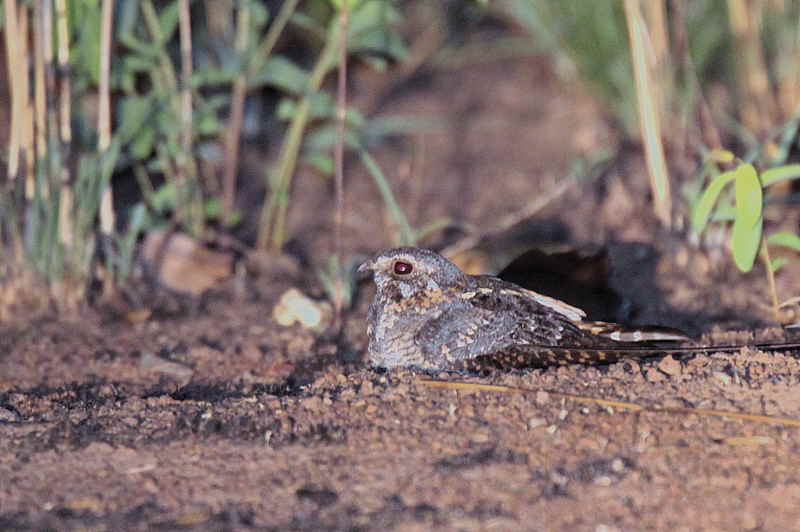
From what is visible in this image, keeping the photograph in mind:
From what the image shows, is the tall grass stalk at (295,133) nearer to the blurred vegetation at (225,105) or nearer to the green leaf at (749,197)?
the blurred vegetation at (225,105)

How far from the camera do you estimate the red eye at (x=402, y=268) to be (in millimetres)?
3537

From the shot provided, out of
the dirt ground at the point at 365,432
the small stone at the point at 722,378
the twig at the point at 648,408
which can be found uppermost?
the small stone at the point at 722,378

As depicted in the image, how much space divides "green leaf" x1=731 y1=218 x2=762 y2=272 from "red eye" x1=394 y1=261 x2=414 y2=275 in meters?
1.05

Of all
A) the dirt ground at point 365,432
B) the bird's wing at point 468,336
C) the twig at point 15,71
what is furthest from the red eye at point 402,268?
the twig at point 15,71

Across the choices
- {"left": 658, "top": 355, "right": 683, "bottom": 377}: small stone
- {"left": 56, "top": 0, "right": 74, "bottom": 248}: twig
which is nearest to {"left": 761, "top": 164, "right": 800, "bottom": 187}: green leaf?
{"left": 658, "top": 355, "right": 683, "bottom": 377}: small stone

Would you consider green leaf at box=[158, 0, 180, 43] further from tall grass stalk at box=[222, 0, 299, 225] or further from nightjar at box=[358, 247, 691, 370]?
nightjar at box=[358, 247, 691, 370]

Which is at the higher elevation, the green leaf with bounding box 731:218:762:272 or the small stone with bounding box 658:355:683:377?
the green leaf with bounding box 731:218:762:272

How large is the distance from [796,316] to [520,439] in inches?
63.3

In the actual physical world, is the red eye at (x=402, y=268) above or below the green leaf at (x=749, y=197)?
below

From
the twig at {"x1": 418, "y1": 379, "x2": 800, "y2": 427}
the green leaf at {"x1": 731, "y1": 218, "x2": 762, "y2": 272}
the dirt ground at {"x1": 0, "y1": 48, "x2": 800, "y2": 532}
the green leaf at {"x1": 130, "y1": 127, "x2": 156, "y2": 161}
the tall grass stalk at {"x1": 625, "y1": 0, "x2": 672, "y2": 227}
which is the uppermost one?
the tall grass stalk at {"x1": 625, "y1": 0, "x2": 672, "y2": 227}

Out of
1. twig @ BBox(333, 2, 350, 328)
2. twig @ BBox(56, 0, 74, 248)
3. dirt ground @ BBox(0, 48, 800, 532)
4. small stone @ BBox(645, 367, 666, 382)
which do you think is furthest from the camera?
twig @ BBox(56, 0, 74, 248)

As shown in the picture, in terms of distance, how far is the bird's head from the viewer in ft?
11.5

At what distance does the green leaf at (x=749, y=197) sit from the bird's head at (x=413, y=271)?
0.92 metres

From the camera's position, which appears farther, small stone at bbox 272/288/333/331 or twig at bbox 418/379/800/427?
small stone at bbox 272/288/333/331
